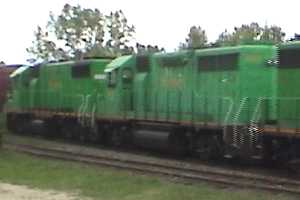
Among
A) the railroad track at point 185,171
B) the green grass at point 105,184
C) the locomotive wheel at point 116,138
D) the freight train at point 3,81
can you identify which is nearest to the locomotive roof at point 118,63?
the locomotive wheel at point 116,138

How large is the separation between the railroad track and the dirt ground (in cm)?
334

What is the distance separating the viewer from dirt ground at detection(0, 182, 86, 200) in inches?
563

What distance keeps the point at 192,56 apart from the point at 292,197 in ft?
29.4

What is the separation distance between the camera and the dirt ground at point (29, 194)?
47.0 ft

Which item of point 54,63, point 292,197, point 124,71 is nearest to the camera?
point 292,197

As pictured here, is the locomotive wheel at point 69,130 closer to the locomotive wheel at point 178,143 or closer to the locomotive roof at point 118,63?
the locomotive roof at point 118,63

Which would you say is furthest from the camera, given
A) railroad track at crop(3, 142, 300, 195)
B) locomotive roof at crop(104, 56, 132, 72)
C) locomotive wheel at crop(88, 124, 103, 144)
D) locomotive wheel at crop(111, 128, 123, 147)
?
locomotive wheel at crop(88, 124, 103, 144)

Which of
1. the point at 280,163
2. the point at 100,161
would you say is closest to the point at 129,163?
the point at 100,161

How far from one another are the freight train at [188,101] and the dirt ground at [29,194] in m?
5.69

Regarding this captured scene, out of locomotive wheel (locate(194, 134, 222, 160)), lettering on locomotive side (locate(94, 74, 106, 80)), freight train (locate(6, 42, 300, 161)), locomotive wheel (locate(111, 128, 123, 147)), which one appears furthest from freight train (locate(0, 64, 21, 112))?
locomotive wheel (locate(194, 134, 222, 160))

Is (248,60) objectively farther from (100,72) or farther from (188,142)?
(100,72)

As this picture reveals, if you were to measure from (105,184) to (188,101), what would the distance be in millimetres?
6665

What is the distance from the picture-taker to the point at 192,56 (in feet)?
72.5

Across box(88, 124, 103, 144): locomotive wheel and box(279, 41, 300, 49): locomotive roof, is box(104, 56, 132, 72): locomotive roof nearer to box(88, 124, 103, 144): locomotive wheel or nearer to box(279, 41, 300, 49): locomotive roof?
box(88, 124, 103, 144): locomotive wheel
